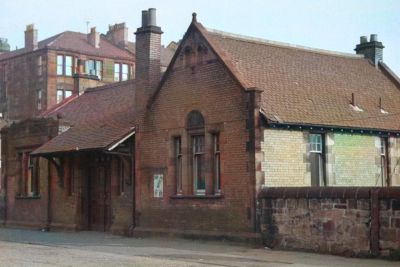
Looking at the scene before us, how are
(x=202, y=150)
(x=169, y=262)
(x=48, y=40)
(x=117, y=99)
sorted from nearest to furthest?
(x=169, y=262), (x=202, y=150), (x=117, y=99), (x=48, y=40)

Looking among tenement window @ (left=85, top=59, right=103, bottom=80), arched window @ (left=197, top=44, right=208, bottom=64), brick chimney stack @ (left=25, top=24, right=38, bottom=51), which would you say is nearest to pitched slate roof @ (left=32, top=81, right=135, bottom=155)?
arched window @ (left=197, top=44, right=208, bottom=64)

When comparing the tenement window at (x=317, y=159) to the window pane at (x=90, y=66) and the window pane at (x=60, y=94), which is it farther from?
the window pane at (x=60, y=94)

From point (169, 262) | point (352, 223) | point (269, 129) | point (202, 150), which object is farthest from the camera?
point (202, 150)

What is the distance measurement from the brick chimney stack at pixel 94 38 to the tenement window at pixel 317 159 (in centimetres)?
5657

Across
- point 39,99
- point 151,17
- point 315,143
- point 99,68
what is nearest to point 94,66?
point 99,68

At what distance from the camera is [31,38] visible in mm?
76625

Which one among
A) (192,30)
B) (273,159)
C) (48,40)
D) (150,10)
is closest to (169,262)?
(273,159)

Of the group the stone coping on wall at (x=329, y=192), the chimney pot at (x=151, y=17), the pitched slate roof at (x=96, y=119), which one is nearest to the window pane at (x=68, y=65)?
the pitched slate roof at (x=96, y=119)

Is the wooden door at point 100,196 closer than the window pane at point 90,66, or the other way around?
the wooden door at point 100,196

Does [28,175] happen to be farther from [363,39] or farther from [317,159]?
[363,39]

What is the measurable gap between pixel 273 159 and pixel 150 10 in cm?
862

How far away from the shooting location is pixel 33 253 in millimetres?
19906

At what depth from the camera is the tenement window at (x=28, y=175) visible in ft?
108

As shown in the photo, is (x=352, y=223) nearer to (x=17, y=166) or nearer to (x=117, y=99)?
(x=117, y=99)
